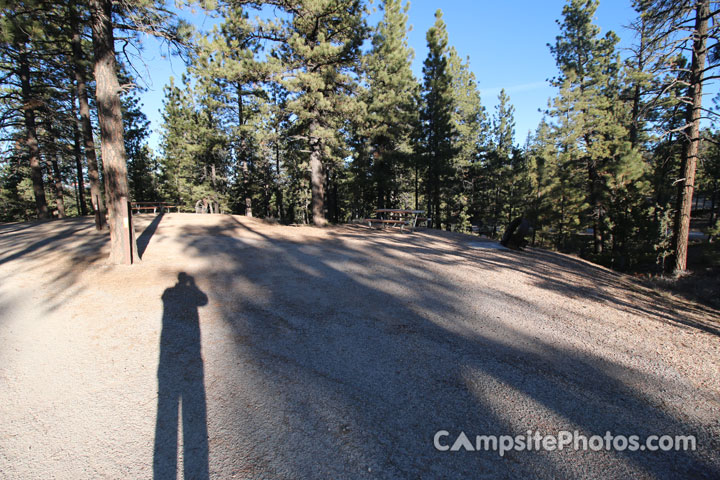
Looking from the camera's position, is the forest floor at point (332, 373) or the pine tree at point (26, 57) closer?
the forest floor at point (332, 373)

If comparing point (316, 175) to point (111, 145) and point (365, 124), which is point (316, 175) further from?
point (111, 145)

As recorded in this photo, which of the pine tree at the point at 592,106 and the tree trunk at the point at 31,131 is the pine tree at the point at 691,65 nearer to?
the pine tree at the point at 592,106

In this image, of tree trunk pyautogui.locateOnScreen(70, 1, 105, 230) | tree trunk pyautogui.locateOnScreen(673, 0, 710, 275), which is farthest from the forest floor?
tree trunk pyautogui.locateOnScreen(70, 1, 105, 230)

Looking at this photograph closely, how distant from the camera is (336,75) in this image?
507 inches

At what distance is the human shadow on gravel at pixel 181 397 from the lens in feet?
7.08

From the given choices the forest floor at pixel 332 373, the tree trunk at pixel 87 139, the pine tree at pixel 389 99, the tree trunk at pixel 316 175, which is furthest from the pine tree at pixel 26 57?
the pine tree at pixel 389 99

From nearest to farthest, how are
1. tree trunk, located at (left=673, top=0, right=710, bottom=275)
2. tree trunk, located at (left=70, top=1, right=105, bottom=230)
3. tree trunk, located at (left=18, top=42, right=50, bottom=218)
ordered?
1. tree trunk, located at (left=673, top=0, right=710, bottom=275)
2. tree trunk, located at (left=70, top=1, right=105, bottom=230)
3. tree trunk, located at (left=18, top=42, right=50, bottom=218)

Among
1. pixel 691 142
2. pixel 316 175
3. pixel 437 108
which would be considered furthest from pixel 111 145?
pixel 437 108

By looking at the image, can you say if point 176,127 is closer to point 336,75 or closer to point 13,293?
point 336,75

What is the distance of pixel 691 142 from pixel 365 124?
11415 mm

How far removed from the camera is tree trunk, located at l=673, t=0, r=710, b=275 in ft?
28.1

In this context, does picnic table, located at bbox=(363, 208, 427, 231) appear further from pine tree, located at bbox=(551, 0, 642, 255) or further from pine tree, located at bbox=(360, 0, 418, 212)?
pine tree, located at bbox=(551, 0, 642, 255)

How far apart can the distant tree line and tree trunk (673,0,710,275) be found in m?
0.04

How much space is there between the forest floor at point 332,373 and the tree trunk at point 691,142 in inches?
165
